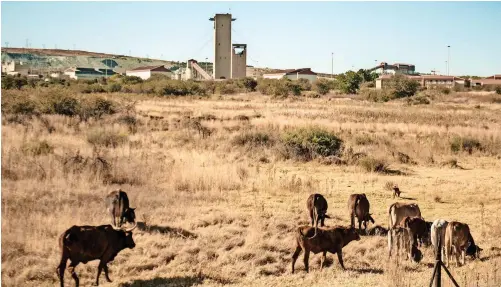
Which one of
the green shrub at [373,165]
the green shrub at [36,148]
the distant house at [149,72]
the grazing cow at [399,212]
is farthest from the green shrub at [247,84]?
the grazing cow at [399,212]

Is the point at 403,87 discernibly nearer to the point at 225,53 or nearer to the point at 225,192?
the point at 225,53

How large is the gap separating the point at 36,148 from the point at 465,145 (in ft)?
60.3

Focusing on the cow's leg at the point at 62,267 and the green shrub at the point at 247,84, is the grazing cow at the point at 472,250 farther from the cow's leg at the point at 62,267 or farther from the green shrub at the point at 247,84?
the green shrub at the point at 247,84

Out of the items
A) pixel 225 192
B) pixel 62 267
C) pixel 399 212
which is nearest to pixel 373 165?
pixel 225 192

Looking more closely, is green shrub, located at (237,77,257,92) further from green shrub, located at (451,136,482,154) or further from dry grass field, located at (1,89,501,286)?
green shrub, located at (451,136,482,154)

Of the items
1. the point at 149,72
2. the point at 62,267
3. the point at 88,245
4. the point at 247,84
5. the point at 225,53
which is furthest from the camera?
the point at 149,72

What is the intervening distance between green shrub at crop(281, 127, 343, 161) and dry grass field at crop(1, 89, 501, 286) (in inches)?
13.4

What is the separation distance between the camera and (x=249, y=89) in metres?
73.1

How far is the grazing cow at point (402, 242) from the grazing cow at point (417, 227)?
0.11m

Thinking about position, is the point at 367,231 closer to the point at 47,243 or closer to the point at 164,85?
the point at 47,243

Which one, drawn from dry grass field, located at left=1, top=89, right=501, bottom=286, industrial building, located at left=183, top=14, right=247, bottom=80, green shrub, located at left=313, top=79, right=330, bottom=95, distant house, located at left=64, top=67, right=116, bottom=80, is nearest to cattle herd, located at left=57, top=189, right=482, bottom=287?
dry grass field, located at left=1, top=89, right=501, bottom=286

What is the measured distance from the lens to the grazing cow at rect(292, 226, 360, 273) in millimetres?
8172

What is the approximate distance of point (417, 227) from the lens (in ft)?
30.5

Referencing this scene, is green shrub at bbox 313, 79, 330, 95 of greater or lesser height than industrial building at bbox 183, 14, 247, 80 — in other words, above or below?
below
